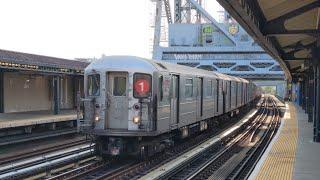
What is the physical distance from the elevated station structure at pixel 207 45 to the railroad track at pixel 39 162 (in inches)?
3944

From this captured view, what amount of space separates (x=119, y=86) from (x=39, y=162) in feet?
9.55

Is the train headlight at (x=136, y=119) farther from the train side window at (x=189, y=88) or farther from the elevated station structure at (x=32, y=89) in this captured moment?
A: the elevated station structure at (x=32, y=89)

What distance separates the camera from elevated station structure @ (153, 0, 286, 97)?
11856 cm

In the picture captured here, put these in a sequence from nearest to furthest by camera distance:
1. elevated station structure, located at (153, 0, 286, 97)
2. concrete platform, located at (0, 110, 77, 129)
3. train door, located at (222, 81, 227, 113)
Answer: concrete platform, located at (0, 110, 77, 129) < train door, located at (222, 81, 227, 113) < elevated station structure, located at (153, 0, 286, 97)

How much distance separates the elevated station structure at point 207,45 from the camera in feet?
389

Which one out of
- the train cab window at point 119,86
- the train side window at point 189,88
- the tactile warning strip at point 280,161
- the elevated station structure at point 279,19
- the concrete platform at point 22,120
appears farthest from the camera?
the concrete platform at point 22,120

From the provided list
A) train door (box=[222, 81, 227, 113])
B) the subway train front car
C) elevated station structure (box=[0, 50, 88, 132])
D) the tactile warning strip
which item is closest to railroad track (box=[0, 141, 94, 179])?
the subway train front car

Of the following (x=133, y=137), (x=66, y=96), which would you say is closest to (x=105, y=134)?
(x=133, y=137)

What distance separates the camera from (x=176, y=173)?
12383 mm

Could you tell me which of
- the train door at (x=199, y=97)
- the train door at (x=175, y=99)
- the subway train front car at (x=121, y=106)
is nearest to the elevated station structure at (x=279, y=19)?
the train door at (x=175, y=99)

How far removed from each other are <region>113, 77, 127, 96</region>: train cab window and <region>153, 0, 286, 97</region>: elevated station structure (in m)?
102

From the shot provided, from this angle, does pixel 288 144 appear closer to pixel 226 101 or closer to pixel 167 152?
pixel 167 152

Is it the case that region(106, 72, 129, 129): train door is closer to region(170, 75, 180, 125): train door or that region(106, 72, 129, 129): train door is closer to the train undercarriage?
the train undercarriage

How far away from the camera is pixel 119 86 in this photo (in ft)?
43.9
